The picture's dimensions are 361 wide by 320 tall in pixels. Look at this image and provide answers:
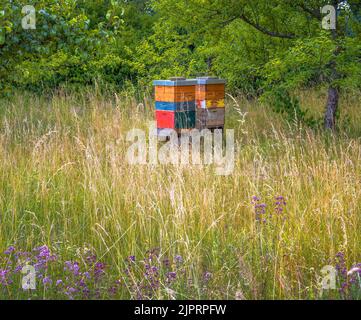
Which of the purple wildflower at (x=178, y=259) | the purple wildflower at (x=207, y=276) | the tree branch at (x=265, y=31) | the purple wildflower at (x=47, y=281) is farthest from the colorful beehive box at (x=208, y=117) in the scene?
the purple wildflower at (x=47, y=281)

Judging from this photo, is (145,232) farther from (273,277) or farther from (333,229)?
(333,229)

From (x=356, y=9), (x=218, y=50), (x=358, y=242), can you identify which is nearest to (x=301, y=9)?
(x=356, y=9)

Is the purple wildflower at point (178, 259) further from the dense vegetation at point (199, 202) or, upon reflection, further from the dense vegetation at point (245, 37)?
the dense vegetation at point (245, 37)

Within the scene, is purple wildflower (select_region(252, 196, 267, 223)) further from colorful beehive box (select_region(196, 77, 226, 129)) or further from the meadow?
colorful beehive box (select_region(196, 77, 226, 129))

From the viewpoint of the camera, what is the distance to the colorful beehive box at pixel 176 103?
9.65 meters

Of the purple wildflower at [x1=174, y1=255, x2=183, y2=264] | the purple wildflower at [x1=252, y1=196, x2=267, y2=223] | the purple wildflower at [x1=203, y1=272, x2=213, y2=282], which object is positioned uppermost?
the purple wildflower at [x1=252, y1=196, x2=267, y2=223]

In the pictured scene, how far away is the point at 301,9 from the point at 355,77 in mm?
1723

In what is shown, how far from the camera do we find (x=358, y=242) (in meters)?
4.84

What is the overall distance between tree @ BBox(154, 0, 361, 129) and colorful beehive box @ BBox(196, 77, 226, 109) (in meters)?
0.74

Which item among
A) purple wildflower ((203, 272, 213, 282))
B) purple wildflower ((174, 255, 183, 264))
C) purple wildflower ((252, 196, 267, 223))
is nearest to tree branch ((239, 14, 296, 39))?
purple wildflower ((252, 196, 267, 223))

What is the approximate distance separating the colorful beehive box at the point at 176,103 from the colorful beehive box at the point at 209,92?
0.10 m

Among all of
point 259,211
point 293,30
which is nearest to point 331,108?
point 293,30

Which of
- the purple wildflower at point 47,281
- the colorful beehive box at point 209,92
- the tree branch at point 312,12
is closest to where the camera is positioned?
the purple wildflower at point 47,281

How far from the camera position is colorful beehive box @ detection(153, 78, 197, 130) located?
31.7 ft
